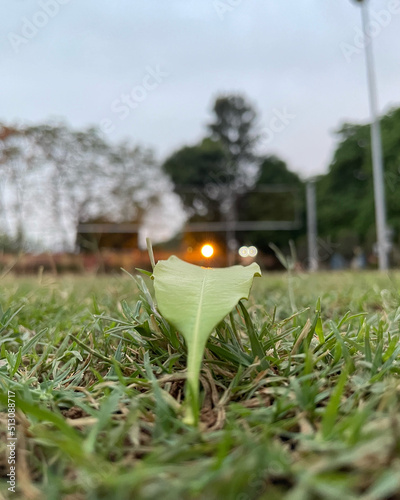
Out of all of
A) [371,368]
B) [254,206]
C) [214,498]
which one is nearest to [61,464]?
[214,498]

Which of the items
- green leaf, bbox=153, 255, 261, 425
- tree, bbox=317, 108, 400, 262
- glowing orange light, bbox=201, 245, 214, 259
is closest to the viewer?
green leaf, bbox=153, 255, 261, 425

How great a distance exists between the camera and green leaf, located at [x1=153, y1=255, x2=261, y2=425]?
1.05 ft

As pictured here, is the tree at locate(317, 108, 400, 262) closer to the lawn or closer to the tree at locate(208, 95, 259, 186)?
the tree at locate(208, 95, 259, 186)

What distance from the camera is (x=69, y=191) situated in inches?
565

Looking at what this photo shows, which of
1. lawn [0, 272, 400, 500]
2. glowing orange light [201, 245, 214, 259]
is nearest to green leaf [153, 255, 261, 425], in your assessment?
lawn [0, 272, 400, 500]

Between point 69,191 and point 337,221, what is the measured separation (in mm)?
10706

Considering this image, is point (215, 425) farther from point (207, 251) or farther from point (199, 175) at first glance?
Result: point (199, 175)

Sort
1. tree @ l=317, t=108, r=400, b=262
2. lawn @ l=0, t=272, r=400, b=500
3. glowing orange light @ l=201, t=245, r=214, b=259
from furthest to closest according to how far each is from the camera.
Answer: tree @ l=317, t=108, r=400, b=262 → glowing orange light @ l=201, t=245, r=214, b=259 → lawn @ l=0, t=272, r=400, b=500

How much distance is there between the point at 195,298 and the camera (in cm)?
39

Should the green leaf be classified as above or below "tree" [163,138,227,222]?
below

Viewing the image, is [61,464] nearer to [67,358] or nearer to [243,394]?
[243,394]

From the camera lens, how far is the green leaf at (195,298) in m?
0.32

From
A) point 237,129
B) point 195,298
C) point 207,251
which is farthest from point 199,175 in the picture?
point 195,298

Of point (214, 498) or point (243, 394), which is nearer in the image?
point (214, 498)
